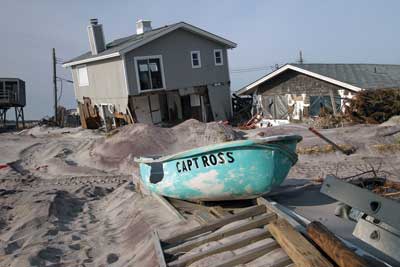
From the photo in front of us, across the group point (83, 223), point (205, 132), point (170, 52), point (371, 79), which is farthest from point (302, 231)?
point (170, 52)

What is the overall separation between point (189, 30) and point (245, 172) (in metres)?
18.6

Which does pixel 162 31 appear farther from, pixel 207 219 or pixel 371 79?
pixel 207 219

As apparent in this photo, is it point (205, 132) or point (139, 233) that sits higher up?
point (205, 132)

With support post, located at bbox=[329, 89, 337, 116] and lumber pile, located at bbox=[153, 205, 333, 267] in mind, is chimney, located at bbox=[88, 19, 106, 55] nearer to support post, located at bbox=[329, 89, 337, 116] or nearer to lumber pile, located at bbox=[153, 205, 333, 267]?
support post, located at bbox=[329, 89, 337, 116]

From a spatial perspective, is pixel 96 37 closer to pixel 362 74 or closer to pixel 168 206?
pixel 362 74

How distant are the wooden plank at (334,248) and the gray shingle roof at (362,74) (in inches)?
632

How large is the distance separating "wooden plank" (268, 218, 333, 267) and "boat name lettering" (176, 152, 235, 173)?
149 centimetres

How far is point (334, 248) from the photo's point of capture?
13.9ft

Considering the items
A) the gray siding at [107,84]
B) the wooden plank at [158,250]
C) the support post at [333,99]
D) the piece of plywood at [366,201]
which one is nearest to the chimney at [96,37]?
the gray siding at [107,84]

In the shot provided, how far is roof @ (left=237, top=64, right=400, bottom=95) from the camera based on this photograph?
1987 cm

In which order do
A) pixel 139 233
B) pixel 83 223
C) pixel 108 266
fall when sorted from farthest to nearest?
pixel 83 223 < pixel 139 233 < pixel 108 266

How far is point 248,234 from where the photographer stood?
18.6 feet

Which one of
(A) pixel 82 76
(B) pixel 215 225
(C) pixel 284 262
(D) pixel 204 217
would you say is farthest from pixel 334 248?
(A) pixel 82 76

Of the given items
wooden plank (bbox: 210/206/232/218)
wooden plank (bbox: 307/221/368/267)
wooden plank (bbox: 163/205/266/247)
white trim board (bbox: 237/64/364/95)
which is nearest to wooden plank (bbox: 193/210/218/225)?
wooden plank (bbox: 210/206/232/218)
